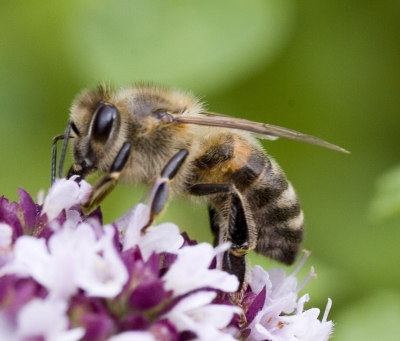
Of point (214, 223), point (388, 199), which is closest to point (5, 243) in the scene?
point (214, 223)

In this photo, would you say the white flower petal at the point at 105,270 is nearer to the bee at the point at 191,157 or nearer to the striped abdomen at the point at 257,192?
the bee at the point at 191,157

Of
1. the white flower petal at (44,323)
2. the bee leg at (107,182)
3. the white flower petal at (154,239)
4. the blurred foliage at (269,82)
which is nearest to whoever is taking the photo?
the white flower petal at (44,323)

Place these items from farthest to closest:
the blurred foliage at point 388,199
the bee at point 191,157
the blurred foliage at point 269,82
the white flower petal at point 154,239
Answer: the blurred foliage at point 269,82, the blurred foliage at point 388,199, the bee at point 191,157, the white flower petal at point 154,239

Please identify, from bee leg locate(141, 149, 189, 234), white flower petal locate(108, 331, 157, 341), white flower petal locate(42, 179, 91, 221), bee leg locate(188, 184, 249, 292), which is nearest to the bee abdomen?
bee leg locate(188, 184, 249, 292)

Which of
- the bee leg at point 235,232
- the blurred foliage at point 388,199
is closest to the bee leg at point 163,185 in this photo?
the bee leg at point 235,232

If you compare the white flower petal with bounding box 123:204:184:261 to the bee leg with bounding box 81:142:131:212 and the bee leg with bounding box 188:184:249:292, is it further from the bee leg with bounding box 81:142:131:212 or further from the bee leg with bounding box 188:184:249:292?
the bee leg with bounding box 188:184:249:292

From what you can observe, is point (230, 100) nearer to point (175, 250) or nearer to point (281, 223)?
point (281, 223)

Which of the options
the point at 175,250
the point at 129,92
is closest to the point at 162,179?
the point at 175,250
